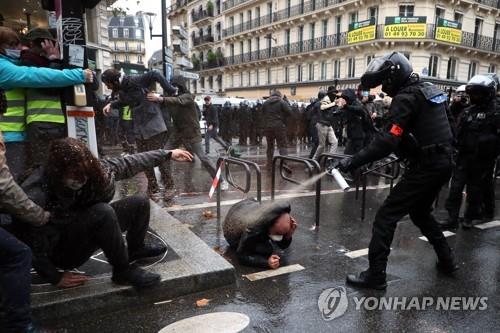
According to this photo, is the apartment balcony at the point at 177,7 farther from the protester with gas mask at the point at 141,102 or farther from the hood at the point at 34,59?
the hood at the point at 34,59

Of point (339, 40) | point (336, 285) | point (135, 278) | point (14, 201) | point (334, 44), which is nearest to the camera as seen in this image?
point (14, 201)

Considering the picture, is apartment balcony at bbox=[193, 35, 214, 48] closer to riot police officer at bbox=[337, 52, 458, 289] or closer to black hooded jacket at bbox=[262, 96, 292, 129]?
black hooded jacket at bbox=[262, 96, 292, 129]

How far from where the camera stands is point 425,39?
1143 inches

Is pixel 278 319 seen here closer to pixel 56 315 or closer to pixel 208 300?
pixel 208 300

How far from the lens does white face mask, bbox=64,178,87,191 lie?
2650 mm

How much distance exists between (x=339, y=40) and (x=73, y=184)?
111 ft

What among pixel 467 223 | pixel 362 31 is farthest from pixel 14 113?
pixel 362 31

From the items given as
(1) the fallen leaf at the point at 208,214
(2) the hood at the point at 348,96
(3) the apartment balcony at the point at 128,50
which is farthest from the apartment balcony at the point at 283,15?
(3) the apartment balcony at the point at 128,50

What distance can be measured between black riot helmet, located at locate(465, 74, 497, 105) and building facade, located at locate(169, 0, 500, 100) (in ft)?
77.7

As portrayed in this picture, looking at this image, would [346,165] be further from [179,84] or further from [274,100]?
[274,100]

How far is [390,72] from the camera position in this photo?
11.2 feet

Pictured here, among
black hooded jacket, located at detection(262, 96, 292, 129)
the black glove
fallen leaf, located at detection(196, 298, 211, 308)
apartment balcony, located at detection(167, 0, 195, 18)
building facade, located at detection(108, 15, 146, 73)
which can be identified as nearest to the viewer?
fallen leaf, located at detection(196, 298, 211, 308)

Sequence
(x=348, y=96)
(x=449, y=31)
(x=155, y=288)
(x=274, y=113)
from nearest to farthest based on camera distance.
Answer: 1. (x=155, y=288)
2. (x=348, y=96)
3. (x=274, y=113)
4. (x=449, y=31)

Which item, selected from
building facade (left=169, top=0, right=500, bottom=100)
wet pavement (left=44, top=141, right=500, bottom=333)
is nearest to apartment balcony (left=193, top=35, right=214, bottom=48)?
building facade (left=169, top=0, right=500, bottom=100)
